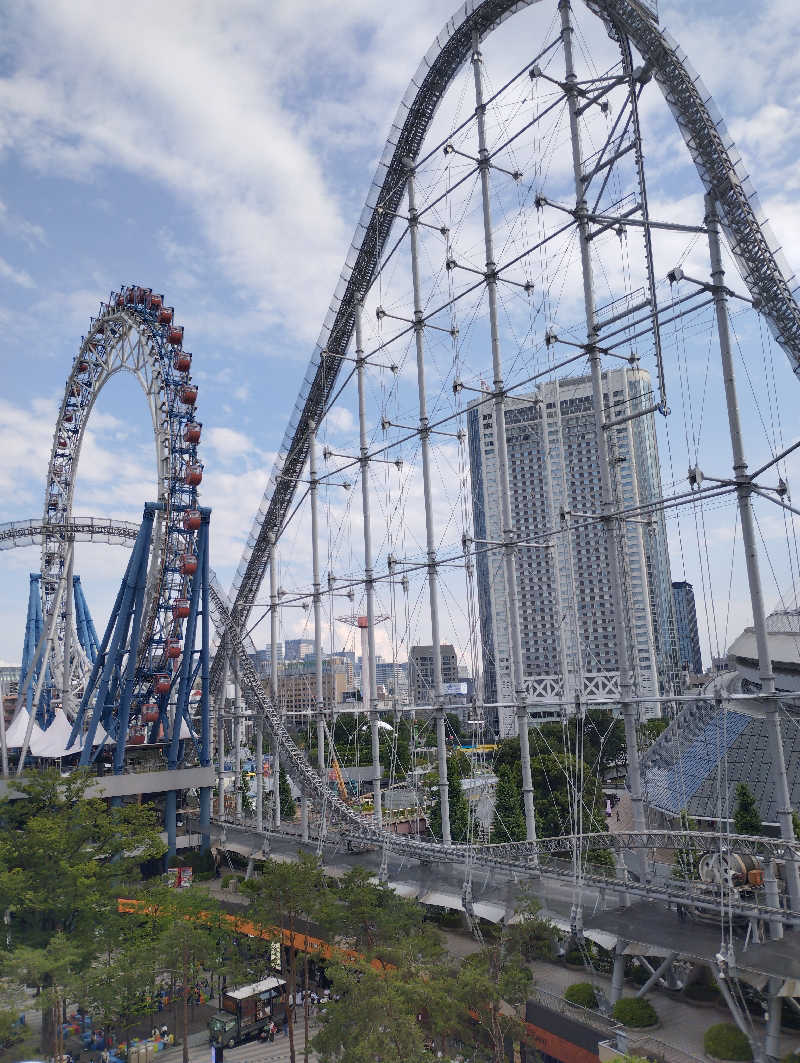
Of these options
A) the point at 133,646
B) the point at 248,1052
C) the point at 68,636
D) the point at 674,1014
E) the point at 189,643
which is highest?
the point at 68,636

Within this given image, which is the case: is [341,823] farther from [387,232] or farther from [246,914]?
[387,232]

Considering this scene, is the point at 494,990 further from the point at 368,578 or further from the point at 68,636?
the point at 68,636

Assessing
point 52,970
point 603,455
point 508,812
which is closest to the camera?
point 52,970

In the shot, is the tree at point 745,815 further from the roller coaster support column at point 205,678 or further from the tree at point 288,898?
the roller coaster support column at point 205,678

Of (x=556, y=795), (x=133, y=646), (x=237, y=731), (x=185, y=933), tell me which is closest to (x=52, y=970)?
(x=185, y=933)

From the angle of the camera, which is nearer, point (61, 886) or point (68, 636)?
point (61, 886)

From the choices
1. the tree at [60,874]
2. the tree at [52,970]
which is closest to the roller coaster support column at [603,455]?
the tree at [52,970]
